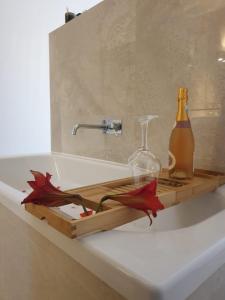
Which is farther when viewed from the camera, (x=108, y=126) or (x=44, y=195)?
(x=108, y=126)

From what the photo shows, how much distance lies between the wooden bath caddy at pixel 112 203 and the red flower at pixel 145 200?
2 centimetres

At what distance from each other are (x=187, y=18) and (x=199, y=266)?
30.1 inches

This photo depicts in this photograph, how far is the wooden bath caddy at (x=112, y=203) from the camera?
1.18 feet

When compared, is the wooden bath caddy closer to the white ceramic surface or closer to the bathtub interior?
the white ceramic surface

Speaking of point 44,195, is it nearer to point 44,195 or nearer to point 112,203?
point 44,195

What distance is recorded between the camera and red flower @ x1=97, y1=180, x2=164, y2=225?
1.24 feet

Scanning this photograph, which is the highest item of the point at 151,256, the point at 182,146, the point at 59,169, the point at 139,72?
the point at 139,72

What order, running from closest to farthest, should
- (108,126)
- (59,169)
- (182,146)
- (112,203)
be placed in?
(112,203)
(182,146)
(108,126)
(59,169)

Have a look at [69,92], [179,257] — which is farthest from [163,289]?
[69,92]

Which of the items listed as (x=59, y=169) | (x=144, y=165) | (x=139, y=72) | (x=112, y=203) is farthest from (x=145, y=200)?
(x=59, y=169)

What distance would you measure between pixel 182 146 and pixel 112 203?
12.7 inches

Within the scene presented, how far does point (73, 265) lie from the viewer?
1.20 ft

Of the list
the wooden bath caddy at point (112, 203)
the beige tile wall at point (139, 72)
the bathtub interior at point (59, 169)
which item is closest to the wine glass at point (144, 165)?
the wooden bath caddy at point (112, 203)

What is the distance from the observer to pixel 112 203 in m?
0.43
